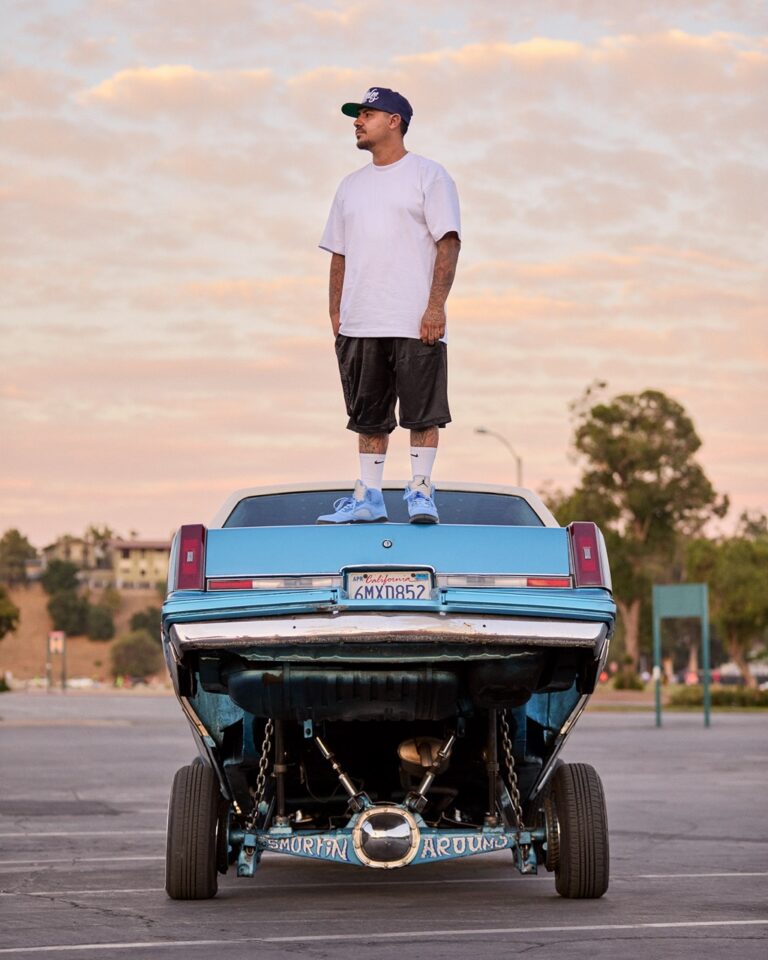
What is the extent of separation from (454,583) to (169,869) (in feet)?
6.94

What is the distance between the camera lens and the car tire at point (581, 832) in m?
8.43

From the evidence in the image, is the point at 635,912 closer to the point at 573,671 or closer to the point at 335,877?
the point at 573,671

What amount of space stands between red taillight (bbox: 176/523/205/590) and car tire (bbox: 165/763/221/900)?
3.75ft

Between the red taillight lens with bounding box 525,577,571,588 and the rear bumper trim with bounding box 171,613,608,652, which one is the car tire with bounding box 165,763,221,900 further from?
the red taillight lens with bounding box 525,577,571,588

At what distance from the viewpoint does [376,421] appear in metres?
8.70

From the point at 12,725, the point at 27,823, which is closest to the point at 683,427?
the point at 12,725

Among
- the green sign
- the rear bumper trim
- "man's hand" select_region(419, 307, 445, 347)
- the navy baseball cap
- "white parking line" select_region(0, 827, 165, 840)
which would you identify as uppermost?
the navy baseball cap

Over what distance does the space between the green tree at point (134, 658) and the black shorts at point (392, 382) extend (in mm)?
173612

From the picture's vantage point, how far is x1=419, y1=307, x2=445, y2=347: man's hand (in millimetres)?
8406

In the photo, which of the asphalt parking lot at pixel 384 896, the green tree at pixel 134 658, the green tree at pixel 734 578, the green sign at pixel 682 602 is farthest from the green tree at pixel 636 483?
the green tree at pixel 134 658

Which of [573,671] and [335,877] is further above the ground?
[573,671]

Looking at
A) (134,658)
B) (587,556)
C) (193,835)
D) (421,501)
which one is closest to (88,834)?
(193,835)

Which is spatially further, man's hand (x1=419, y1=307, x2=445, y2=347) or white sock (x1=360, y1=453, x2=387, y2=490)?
white sock (x1=360, y1=453, x2=387, y2=490)

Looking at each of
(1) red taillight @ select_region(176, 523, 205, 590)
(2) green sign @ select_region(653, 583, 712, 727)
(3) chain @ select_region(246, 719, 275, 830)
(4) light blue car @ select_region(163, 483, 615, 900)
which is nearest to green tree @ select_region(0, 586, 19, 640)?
(2) green sign @ select_region(653, 583, 712, 727)
